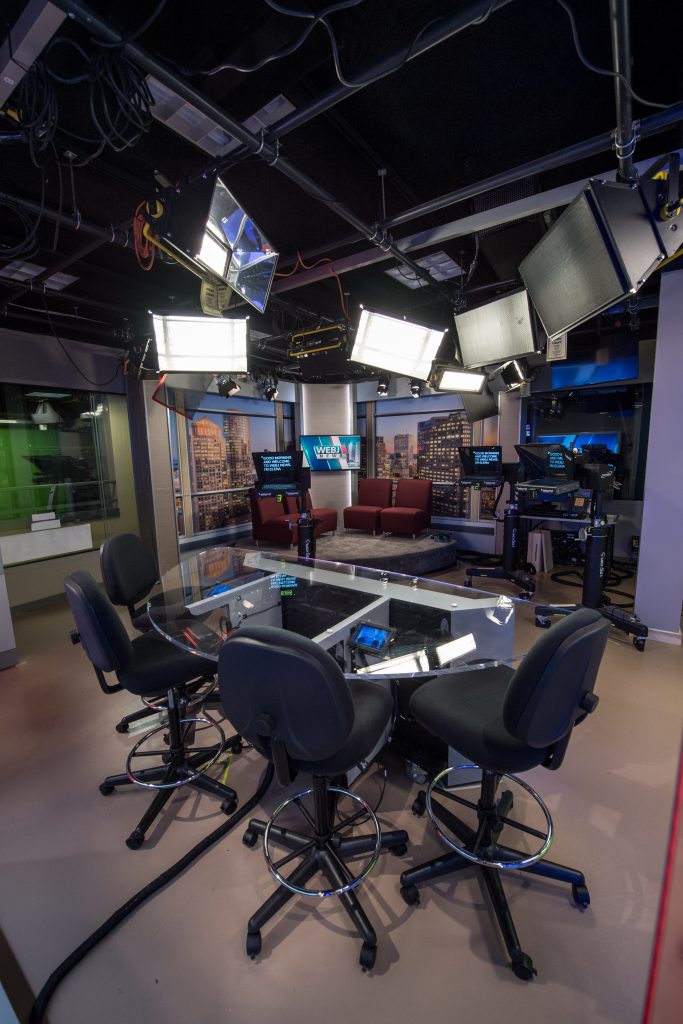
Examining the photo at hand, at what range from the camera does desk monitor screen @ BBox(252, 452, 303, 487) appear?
4.33 meters

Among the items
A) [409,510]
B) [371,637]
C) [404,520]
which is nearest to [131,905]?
[371,637]

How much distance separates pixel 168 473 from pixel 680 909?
5993mm

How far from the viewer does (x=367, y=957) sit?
1.33m

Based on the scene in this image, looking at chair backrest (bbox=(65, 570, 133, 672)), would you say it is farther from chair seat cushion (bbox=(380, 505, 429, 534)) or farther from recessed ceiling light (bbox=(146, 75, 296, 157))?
chair seat cushion (bbox=(380, 505, 429, 534))

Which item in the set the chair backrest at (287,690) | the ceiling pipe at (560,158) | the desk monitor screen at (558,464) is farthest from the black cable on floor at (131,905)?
the desk monitor screen at (558,464)

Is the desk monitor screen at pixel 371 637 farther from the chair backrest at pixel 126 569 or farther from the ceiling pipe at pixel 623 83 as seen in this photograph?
the ceiling pipe at pixel 623 83

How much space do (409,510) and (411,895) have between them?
5429mm

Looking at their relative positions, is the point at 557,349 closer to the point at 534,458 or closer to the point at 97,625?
the point at 534,458

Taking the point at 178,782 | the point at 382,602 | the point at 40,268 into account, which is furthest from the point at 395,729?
the point at 40,268

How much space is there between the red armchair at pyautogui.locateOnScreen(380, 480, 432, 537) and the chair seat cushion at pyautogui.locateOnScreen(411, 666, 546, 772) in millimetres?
4699

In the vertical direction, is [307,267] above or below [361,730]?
above

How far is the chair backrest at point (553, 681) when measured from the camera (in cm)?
119

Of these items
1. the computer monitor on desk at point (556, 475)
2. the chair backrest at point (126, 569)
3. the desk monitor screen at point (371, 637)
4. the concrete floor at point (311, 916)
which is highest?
the computer monitor on desk at point (556, 475)

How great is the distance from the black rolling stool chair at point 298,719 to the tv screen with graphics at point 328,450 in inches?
254
